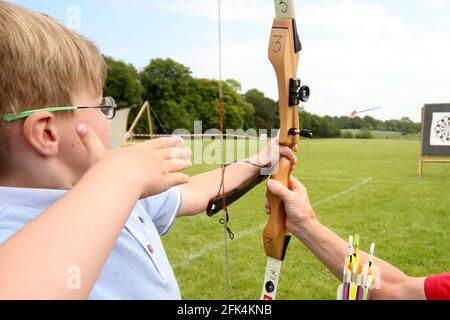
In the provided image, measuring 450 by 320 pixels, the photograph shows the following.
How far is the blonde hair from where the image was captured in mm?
640

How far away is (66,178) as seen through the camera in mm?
716

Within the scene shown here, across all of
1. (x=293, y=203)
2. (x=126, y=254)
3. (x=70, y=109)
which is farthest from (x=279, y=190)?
(x=70, y=109)

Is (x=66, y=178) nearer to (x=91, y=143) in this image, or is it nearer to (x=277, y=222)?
(x=91, y=143)

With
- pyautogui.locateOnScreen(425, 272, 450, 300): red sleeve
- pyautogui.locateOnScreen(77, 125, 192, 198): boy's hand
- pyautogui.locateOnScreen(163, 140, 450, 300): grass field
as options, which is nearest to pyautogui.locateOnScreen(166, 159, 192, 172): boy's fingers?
pyautogui.locateOnScreen(77, 125, 192, 198): boy's hand

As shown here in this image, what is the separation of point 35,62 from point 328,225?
3789 millimetres

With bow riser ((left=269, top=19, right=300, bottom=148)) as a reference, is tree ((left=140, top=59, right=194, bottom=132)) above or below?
above

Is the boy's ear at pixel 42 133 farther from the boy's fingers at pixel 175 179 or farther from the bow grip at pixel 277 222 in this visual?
the bow grip at pixel 277 222

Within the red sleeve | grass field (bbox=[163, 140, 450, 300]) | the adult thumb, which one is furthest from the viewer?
grass field (bbox=[163, 140, 450, 300])

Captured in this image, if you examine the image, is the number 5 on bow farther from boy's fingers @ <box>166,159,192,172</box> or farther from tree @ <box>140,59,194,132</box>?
tree @ <box>140,59,194,132</box>

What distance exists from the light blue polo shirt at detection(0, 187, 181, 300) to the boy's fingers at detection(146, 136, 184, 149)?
0.61ft

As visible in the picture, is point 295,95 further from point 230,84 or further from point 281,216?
point 230,84

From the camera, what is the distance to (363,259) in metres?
1.13

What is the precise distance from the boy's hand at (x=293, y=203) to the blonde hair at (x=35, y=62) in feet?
1.98
